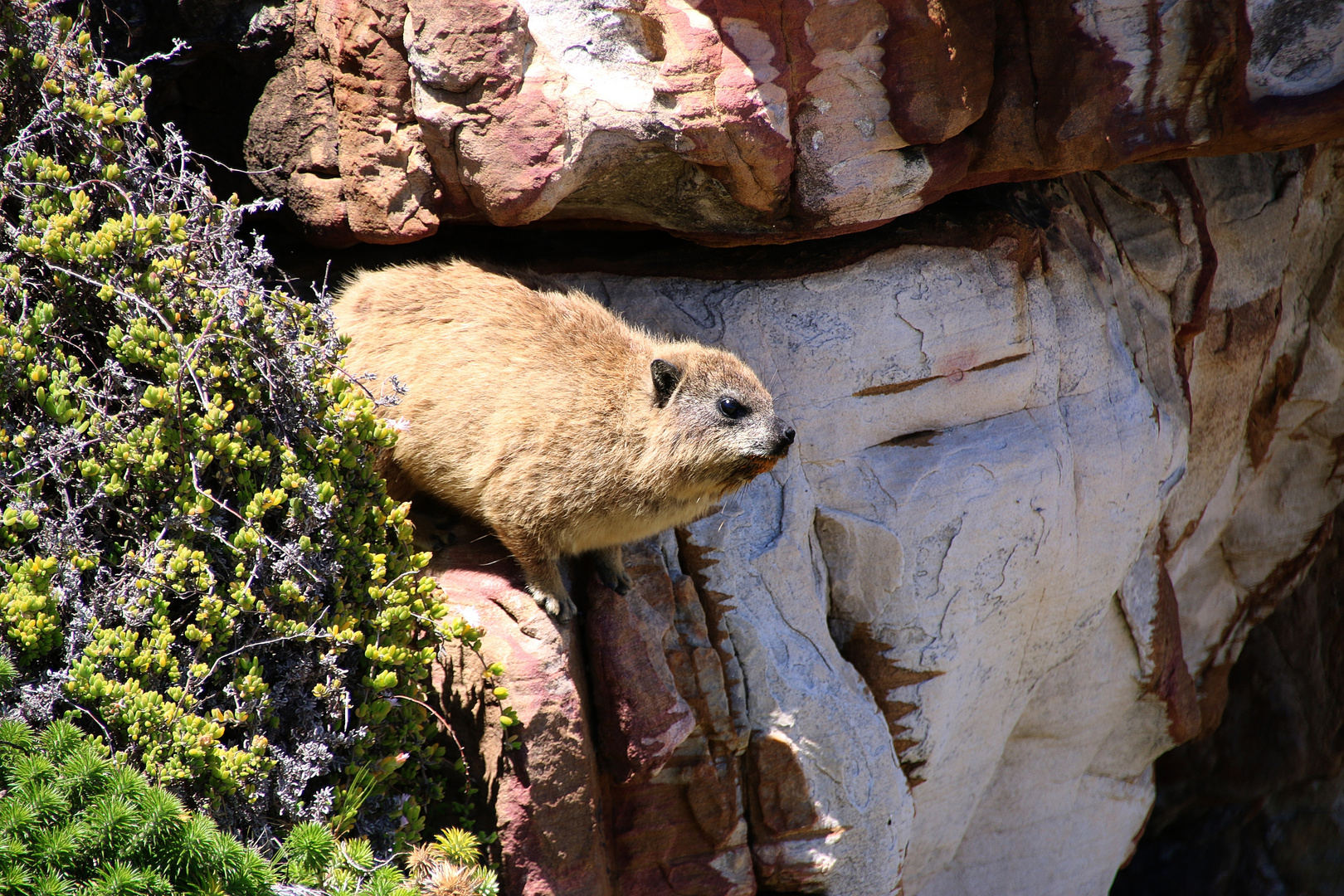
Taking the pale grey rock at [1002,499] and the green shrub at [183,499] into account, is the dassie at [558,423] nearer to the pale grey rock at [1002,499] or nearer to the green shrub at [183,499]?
the green shrub at [183,499]

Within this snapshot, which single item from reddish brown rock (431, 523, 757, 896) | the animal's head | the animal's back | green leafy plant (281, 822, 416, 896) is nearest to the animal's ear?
the animal's head

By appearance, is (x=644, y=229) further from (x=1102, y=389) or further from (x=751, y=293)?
(x=1102, y=389)

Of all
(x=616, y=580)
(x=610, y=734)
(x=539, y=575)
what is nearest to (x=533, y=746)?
(x=610, y=734)

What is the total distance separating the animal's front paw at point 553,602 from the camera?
4.25 metres

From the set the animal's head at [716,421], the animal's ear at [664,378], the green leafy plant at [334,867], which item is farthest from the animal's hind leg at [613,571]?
the green leafy plant at [334,867]

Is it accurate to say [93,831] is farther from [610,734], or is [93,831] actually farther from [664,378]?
[664,378]

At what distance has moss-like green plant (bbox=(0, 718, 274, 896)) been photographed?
2.77 metres

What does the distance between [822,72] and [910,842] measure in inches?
174

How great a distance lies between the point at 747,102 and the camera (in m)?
4.36

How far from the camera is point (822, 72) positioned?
4469mm

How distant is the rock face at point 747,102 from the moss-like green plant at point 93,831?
2.74 metres

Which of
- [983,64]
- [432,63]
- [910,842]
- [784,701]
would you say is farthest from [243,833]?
[983,64]

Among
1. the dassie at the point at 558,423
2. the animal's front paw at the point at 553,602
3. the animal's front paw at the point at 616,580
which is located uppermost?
the dassie at the point at 558,423

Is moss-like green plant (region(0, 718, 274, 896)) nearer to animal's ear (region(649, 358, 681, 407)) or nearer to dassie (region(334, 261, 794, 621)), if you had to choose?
dassie (region(334, 261, 794, 621))
